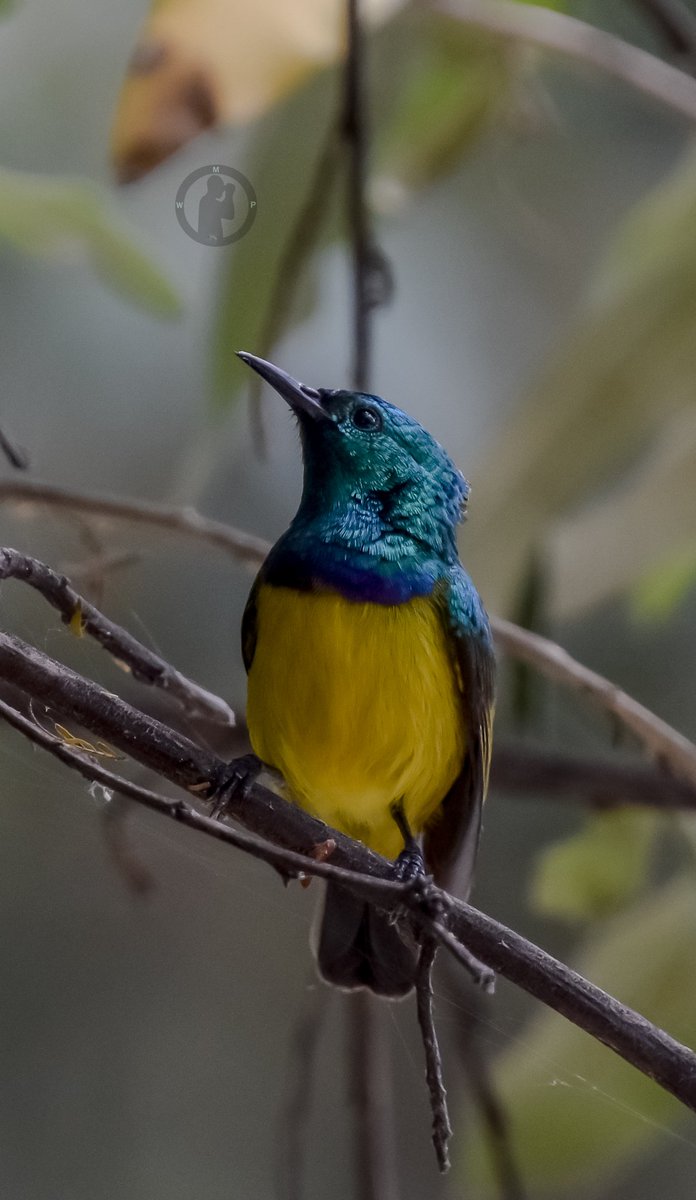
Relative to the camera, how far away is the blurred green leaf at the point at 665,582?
1562 mm

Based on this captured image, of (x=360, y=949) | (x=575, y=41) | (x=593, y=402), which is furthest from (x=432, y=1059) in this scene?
(x=575, y=41)

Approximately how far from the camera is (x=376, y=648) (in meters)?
1.25

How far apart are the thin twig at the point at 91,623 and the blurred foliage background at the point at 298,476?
0.02 metres

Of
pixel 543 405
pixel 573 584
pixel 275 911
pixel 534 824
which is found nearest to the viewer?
pixel 275 911

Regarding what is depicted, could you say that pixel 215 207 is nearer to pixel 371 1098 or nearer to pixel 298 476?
pixel 298 476

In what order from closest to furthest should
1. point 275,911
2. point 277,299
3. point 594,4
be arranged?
point 275,911
point 277,299
point 594,4

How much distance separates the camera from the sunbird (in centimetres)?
119

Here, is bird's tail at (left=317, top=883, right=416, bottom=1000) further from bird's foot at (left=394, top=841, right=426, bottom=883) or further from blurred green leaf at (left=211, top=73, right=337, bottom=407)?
blurred green leaf at (left=211, top=73, right=337, bottom=407)

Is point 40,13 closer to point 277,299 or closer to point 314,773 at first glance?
point 277,299

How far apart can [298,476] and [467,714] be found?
0.96ft

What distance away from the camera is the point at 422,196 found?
1795 mm

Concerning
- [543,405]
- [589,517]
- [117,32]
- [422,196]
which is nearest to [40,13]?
[117,32]

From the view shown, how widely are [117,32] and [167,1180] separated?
117 cm

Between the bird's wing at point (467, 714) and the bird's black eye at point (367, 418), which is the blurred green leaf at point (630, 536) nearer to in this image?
the bird's wing at point (467, 714)
